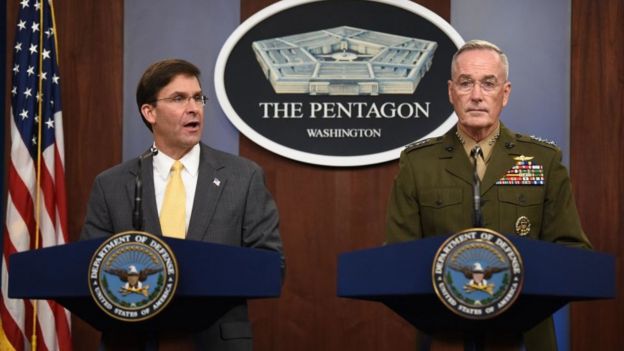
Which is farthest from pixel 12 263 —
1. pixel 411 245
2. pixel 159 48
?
pixel 159 48

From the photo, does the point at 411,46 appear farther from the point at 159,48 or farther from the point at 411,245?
the point at 411,245

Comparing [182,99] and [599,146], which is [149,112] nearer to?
[182,99]

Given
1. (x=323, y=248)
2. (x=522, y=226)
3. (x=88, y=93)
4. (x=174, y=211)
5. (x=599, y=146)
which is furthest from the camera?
(x=88, y=93)

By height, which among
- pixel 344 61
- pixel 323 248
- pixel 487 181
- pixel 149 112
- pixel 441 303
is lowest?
pixel 323 248

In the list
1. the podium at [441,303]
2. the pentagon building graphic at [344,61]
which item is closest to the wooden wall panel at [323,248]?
the pentagon building graphic at [344,61]

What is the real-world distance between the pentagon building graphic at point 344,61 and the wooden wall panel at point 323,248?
0.26 metres

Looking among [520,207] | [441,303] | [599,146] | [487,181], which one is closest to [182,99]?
[487,181]

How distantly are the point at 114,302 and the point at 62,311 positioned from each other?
2278 mm

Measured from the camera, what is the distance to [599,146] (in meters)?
4.75

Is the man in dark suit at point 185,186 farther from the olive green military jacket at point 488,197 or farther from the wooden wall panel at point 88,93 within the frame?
the wooden wall panel at point 88,93

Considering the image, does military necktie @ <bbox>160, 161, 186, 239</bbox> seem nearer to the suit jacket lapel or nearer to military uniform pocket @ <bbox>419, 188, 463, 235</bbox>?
the suit jacket lapel

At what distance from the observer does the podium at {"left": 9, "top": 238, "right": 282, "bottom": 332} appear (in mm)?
2680

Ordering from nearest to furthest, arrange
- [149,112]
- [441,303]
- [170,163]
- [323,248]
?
[441,303]
[170,163]
[149,112]
[323,248]

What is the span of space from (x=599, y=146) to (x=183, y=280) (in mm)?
2674
